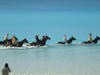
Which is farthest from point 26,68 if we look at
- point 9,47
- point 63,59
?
point 9,47

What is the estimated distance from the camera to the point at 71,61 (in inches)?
653

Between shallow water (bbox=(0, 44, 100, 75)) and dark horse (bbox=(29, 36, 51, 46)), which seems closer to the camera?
shallow water (bbox=(0, 44, 100, 75))

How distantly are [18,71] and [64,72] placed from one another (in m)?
1.24

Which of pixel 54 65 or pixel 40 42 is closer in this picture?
pixel 54 65

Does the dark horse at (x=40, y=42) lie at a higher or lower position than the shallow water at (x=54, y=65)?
higher

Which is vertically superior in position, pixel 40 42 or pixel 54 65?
pixel 40 42

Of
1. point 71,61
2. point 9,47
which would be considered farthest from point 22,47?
point 71,61

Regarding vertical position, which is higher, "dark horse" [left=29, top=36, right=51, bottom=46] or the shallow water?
"dark horse" [left=29, top=36, right=51, bottom=46]

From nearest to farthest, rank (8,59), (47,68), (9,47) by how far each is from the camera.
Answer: (47,68) → (8,59) → (9,47)

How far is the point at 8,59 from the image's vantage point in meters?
17.9

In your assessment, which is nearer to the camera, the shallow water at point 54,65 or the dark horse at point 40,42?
the shallow water at point 54,65

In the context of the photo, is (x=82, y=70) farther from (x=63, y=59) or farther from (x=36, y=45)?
(x=36, y=45)

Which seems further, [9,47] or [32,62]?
[9,47]

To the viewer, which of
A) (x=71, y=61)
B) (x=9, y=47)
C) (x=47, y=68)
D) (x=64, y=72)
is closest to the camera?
(x=64, y=72)
